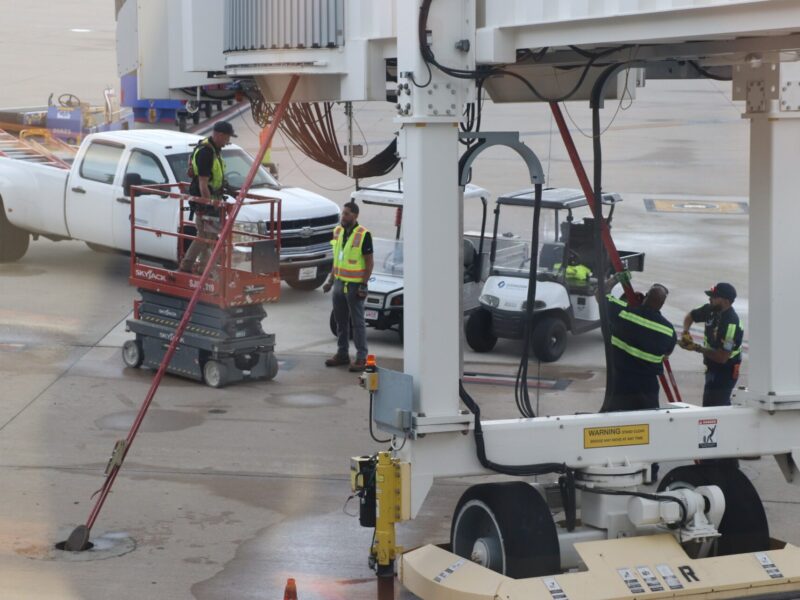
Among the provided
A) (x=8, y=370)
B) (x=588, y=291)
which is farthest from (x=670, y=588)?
(x=8, y=370)

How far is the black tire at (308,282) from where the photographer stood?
62.5ft

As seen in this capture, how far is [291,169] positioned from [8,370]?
15291 mm

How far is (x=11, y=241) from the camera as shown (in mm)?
20781

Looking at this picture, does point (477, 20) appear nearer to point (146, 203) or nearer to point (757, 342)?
point (757, 342)

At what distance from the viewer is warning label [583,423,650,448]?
8859 mm

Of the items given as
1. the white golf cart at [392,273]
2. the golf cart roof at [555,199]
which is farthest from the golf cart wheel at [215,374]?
the golf cart roof at [555,199]

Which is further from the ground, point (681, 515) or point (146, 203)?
point (146, 203)

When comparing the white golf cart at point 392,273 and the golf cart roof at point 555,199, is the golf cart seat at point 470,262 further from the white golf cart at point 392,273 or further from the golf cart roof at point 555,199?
the golf cart roof at point 555,199

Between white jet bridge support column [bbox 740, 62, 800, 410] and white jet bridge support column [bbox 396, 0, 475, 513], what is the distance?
188 centimetres

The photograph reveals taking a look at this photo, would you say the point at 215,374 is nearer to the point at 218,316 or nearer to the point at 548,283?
the point at 218,316

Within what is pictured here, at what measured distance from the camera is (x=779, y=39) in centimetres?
826

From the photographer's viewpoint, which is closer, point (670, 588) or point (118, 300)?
point (670, 588)

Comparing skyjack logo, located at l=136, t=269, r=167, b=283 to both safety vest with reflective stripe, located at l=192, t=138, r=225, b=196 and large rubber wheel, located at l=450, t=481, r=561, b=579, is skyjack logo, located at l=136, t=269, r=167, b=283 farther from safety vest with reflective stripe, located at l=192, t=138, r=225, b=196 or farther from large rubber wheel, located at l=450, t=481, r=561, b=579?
large rubber wheel, located at l=450, t=481, r=561, b=579

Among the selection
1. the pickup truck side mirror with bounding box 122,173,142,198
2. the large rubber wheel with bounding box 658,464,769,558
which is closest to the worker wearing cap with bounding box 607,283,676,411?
the large rubber wheel with bounding box 658,464,769,558
